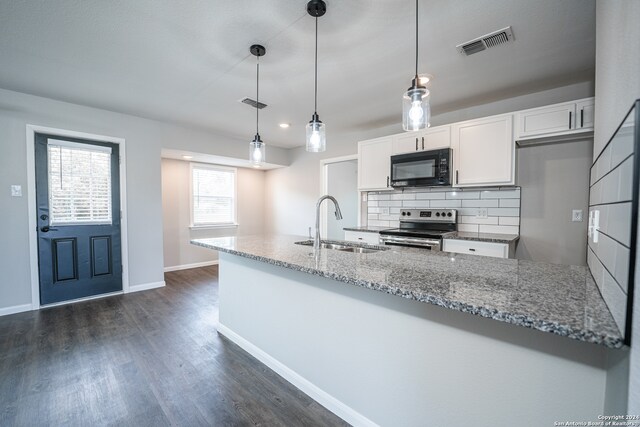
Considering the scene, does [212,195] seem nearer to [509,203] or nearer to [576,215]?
[509,203]

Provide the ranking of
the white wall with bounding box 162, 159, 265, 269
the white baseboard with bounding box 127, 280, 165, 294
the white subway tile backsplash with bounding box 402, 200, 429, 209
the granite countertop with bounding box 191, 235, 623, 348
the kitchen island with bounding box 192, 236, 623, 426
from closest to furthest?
the granite countertop with bounding box 191, 235, 623, 348 < the kitchen island with bounding box 192, 236, 623, 426 < the white subway tile backsplash with bounding box 402, 200, 429, 209 < the white baseboard with bounding box 127, 280, 165, 294 < the white wall with bounding box 162, 159, 265, 269

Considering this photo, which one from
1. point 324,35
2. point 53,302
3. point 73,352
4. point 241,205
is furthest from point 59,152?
point 324,35

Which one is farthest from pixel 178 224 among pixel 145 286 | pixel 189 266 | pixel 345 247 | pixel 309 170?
pixel 345 247

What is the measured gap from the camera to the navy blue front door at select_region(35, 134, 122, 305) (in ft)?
10.5

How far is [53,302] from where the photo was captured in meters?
3.27

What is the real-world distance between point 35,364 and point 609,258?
3412mm

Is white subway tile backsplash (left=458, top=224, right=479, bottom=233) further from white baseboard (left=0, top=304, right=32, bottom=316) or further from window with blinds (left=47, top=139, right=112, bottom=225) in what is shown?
white baseboard (left=0, top=304, right=32, bottom=316)

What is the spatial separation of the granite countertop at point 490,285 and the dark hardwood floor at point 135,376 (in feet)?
2.97

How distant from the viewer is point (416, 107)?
5.25 ft

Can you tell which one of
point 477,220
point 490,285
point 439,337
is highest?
point 477,220

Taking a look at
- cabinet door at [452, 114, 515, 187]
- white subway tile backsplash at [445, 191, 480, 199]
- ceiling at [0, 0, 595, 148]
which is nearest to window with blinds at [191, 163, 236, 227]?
ceiling at [0, 0, 595, 148]

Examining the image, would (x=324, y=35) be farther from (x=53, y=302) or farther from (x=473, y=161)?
(x=53, y=302)

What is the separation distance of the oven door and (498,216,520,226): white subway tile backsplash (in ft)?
2.62

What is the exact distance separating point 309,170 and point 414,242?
2.74m
